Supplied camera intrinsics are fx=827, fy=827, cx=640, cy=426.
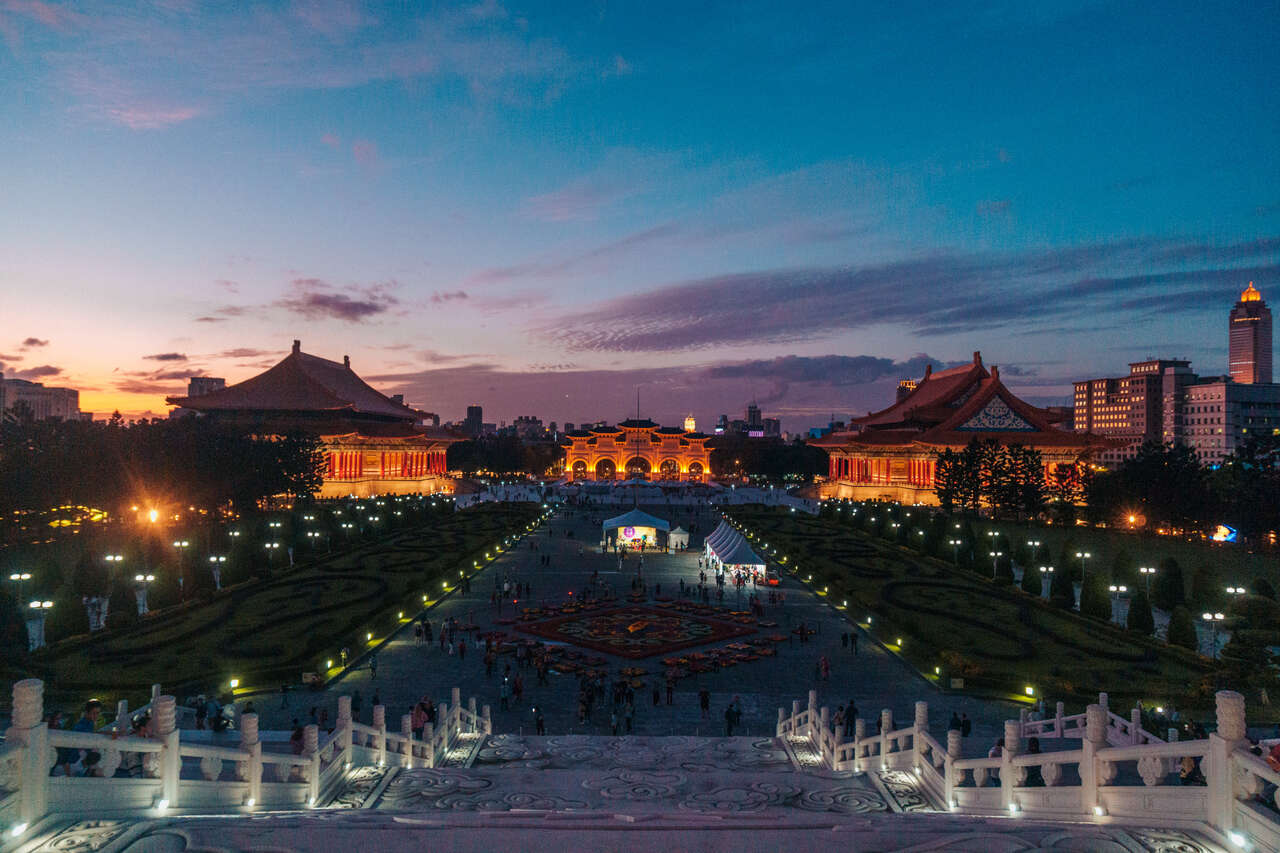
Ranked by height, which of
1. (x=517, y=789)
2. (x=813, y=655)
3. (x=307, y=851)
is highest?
(x=307, y=851)

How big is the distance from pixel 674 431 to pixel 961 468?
81166 millimetres

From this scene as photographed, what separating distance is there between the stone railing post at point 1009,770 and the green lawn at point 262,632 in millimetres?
17898

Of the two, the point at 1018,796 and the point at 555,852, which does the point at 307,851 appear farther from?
the point at 1018,796

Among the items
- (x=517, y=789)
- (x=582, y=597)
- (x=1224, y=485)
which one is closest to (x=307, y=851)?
(x=517, y=789)

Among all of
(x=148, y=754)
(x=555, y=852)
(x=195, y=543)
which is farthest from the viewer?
(x=195, y=543)

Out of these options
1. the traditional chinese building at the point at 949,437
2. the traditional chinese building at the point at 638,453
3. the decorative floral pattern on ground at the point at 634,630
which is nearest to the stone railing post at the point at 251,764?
the decorative floral pattern on ground at the point at 634,630

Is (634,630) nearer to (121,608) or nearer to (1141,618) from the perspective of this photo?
(1141,618)

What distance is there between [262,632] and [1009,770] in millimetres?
23648

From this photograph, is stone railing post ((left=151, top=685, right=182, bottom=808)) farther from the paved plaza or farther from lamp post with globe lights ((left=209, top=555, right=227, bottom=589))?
lamp post with globe lights ((left=209, top=555, right=227, bottom=589))

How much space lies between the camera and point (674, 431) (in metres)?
142

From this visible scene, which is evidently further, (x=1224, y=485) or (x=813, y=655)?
(x=1224, y=485)

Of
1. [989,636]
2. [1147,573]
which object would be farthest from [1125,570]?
[989,636]

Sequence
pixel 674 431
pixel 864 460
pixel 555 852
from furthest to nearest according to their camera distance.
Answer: pixel 674 431
pixel 864 460
pixel 555 852

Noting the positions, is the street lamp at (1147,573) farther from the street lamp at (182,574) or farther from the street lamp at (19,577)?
the street lamp at (19,577)
